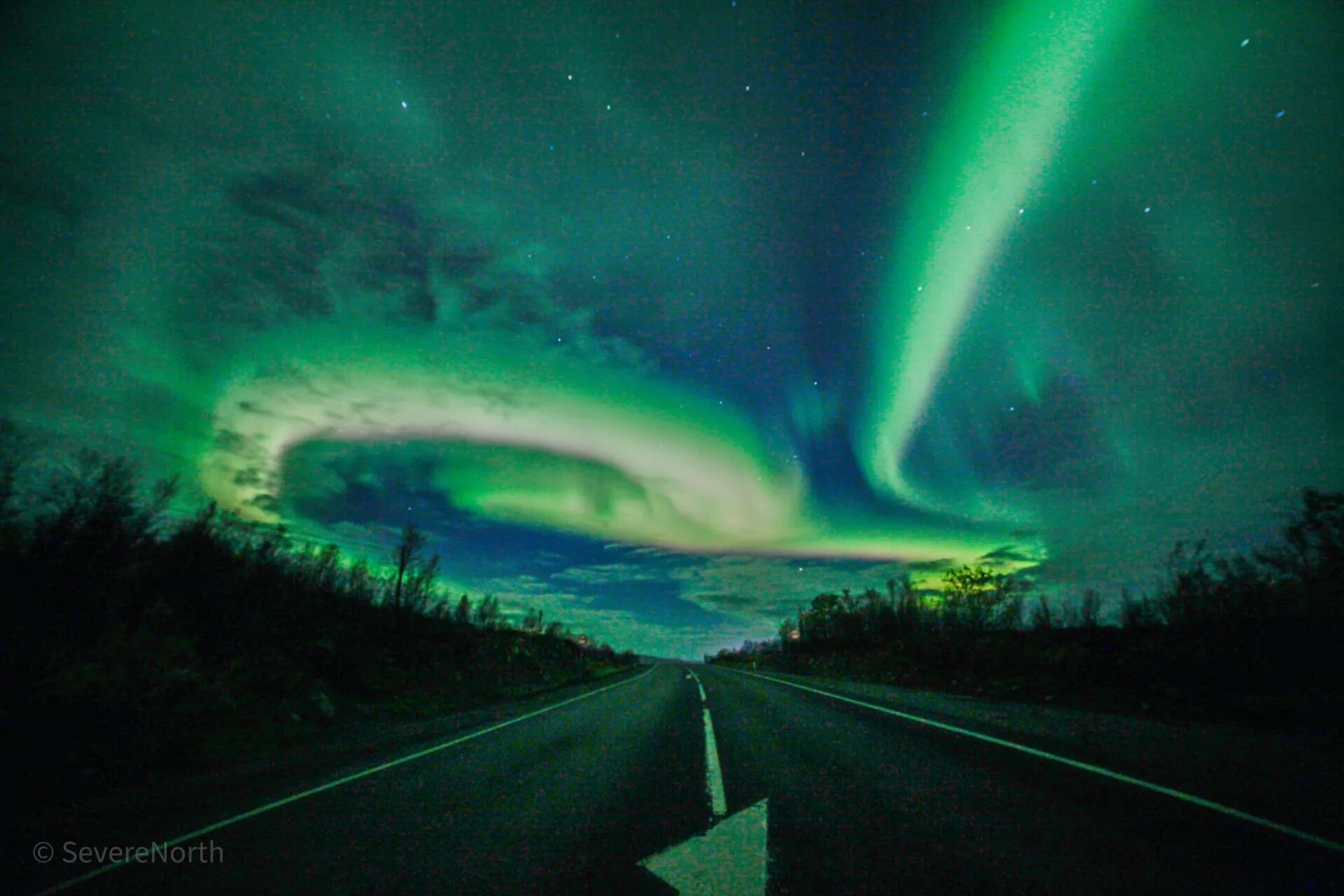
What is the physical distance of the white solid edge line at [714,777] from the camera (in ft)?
15.5

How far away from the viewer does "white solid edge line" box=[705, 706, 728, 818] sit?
472 cm

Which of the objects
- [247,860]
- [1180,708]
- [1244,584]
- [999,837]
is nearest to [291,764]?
[247,860]

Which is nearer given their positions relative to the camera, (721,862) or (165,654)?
(721,862)

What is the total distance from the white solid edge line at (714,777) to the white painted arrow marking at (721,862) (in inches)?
13.9

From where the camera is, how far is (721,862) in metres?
3.52

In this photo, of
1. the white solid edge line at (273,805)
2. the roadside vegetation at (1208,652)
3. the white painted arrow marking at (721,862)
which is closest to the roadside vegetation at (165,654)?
the white solid edge line at (273,805)

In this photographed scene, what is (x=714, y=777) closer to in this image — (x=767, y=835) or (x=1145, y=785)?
(x=767, y=835)

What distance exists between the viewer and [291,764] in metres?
7.33

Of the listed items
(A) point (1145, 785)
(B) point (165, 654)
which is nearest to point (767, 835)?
(A) point (1145, 785)

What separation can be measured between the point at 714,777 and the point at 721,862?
2.62m

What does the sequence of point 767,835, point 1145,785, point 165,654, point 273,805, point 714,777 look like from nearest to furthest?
point 767,835 < point 1145,785 < point 273,805 < point 714,777 < point 165,654

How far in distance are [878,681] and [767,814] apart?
922 inches

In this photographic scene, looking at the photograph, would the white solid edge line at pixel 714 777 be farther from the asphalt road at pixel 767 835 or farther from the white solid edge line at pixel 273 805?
the white solid edge line at pixel 273 805

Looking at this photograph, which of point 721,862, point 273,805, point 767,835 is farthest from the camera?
point 273,805
